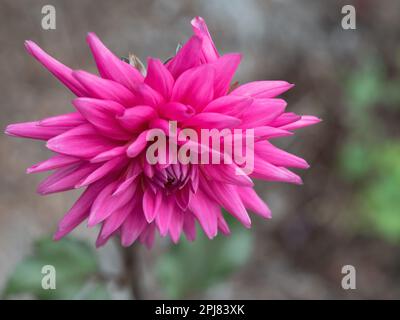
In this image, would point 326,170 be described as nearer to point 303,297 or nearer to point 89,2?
point 303,297

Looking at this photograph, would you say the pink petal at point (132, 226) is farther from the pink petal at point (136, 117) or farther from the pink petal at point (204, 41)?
the pink petal at point (204, 41)

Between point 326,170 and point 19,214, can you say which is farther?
point 326,170

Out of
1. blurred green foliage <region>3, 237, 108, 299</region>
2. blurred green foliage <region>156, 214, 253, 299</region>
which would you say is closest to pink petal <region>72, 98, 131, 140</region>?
blurred green foliage <region>3, 237, 108, 299</region>

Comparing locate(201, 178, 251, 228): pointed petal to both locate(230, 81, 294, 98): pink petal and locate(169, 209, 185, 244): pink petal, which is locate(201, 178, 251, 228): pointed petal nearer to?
locate(169, 209, 185, 244): pink petal

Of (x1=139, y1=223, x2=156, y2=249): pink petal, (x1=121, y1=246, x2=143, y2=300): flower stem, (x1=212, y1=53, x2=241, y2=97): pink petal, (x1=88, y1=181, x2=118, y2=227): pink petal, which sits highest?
(x1=212, y1=53, x2=241, y2=97): pink petal

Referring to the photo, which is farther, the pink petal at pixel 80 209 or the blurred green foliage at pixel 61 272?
the blurred green foliage at pixel 61 272

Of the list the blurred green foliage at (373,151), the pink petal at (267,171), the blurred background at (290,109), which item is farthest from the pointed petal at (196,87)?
A: the blurred green foliage at (373,151)

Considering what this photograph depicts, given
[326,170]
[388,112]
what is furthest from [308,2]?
[326,170]
